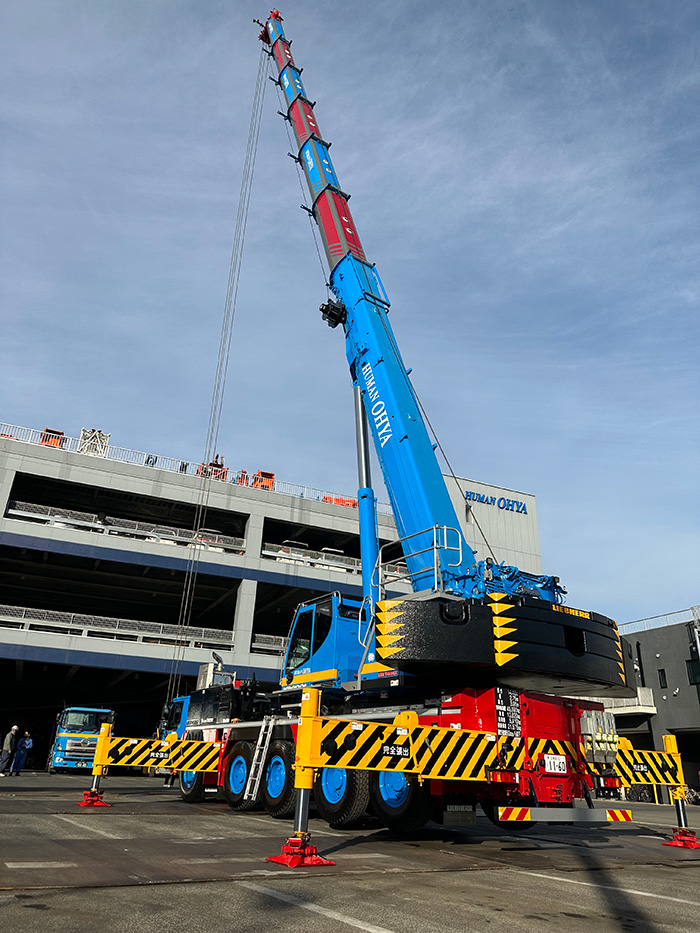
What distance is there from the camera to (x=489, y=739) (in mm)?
9141

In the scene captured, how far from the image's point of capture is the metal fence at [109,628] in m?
32.2

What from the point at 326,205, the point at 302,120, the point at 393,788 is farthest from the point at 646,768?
the point at 302,120

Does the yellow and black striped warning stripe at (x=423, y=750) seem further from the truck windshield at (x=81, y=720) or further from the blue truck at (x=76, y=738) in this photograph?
the truck windshield at (x=81, y=720)

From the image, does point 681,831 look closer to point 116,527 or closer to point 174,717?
point 174,717

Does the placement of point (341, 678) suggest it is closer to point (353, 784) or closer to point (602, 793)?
point (353, 784)

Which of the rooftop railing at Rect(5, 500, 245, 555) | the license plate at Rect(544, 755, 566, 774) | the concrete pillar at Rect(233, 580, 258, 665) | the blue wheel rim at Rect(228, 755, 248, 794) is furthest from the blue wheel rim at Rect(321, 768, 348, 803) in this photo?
the concrete pillar at Rect(233, 580, 258, 665)

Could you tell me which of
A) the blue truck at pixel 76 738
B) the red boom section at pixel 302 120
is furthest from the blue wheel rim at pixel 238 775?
the blue truck at pixel 76 738

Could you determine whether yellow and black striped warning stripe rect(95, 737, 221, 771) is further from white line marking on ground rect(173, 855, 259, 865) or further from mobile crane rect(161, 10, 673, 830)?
white line marking on ground rect(173, 855, 259, 865)

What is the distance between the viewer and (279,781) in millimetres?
12414

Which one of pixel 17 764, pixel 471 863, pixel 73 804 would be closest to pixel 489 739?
pixel 471 863

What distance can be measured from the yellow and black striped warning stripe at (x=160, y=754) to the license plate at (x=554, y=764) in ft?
25.0

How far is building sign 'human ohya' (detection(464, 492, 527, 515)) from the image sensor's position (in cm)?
4700

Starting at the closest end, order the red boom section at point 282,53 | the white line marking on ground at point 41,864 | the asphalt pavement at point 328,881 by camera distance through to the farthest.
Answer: the asphalt pavement at point 328,881
the white line marking on ground at point 41,864
the red boom section at point 282,53

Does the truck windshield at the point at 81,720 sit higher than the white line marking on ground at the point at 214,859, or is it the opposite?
the truck windshield at the point at 81,720
